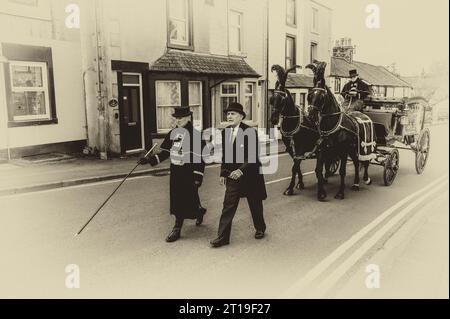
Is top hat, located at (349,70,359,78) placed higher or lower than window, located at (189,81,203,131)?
higher

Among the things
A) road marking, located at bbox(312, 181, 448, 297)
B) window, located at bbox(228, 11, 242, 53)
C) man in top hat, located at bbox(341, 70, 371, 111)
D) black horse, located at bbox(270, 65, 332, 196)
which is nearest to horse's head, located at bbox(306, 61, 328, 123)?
black horse, located at bbox(270, 65, 332, 196)

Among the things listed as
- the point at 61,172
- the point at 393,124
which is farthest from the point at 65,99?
the point at 393,124

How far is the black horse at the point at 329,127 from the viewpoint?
6.51 m

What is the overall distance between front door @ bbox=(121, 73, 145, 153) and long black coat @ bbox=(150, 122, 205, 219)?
235 inches

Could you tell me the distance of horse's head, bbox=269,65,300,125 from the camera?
253 inches

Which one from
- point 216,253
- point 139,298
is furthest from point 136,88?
point 139,298

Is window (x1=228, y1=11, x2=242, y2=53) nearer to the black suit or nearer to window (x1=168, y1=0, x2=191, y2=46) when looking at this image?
window (x1=168, y1=0, x2=191, y2=46)

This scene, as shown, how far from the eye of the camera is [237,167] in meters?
4.63

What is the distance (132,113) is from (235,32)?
145 inches

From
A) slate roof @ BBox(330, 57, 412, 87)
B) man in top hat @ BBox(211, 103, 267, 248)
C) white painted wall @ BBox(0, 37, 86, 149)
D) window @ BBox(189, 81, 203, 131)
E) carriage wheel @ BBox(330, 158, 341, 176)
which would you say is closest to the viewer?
man in top hat @ BBox(211, 103, 267, 248)

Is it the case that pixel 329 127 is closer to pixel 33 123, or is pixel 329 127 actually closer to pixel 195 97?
pixel 195 97

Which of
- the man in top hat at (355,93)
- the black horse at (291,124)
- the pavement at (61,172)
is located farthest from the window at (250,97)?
the black horse at (291,124)

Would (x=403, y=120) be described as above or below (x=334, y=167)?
above

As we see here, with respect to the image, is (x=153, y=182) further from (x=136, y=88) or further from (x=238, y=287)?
(x=238, y=287)
